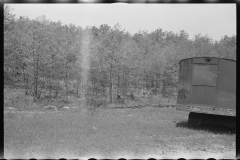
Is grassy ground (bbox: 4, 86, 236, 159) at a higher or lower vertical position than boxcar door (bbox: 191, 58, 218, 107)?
lower

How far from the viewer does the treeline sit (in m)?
23.4

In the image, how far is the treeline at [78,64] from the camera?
23423 mm

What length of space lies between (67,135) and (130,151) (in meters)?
3.25

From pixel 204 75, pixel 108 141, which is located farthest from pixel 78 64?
pixel 108 141

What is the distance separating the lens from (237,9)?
441 cm

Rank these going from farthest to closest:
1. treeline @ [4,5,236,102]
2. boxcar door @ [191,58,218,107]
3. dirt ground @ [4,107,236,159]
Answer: treeline @ [4,5,236,102], boxcar door @ [191,58,218,107], dirt ground @ [4,107,236,159]

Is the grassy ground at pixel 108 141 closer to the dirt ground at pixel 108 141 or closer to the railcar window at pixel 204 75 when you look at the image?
the dirt ground at pixel 108 141

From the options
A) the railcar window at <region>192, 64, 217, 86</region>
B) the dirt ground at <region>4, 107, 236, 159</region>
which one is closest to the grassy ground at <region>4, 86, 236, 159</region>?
the dirt ground at <region>4, 107, 236, 159</region>

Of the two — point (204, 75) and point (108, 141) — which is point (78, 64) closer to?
point (204, 75)

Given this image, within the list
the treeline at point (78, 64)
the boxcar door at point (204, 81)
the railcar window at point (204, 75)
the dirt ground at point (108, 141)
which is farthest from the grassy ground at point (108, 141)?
the treeline at point (78, 64)

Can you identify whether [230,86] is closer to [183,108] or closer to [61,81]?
[183,108]

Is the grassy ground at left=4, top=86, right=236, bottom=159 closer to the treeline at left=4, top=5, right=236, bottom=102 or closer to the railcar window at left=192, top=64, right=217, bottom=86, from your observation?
the railcar window at left=192, top=64, right=217, bottom=86

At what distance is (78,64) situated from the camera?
30266mm

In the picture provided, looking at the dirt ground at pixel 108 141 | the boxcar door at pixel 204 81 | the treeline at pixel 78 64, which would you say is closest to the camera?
the dirt ground at pixel 108 141
